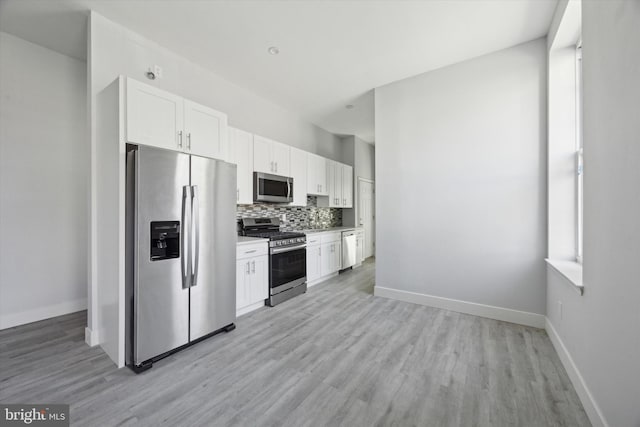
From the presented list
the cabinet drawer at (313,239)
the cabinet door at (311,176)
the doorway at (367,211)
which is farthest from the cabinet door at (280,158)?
the doorway at (367,211)

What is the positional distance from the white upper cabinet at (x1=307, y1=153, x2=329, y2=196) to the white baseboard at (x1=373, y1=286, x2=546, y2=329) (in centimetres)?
212

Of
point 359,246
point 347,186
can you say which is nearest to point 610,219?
point 359,246

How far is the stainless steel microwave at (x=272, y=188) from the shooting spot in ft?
12.4

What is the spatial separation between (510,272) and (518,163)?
48.1 inches

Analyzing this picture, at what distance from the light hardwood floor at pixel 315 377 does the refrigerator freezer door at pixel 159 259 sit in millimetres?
249

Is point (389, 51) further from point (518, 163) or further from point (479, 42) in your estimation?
point (518, 163)

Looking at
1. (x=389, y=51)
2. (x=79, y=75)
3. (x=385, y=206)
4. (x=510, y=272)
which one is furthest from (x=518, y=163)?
(x=79, y=75)

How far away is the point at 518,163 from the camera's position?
295 centimetres

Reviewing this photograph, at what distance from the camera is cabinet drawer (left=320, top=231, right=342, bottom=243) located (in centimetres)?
466

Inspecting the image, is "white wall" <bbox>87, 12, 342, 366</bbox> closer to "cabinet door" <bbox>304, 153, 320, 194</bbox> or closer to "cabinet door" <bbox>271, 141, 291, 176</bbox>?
"cabinet door" <bbox>271, 141, 291, 176</bbox>

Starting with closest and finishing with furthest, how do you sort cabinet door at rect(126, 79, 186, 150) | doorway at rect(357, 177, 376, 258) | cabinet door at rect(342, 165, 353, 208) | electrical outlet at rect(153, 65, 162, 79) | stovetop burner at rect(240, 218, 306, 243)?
cabinet door at rect(126, 79, 186, 150) < electrical outlet at rect(153, 65, 162, 79) < stovetop burner at rect(240, 218, 306, 243) < cabinet door at rect(342, 165, 353, 208) < doorway at rect(357, 177, 376, 258)

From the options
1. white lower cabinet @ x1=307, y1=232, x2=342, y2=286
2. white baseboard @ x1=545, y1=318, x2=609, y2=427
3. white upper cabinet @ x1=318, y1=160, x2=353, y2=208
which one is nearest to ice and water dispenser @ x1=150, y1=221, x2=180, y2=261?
white lower cabinet @ x1=307, y1=232, x2=342, y2=286

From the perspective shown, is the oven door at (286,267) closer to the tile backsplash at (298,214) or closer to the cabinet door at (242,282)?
the cabinet door at (242,282)

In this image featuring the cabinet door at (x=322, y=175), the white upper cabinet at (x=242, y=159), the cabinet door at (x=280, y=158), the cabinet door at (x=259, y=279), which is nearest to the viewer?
the cabinet door at (x=259, y=279)
